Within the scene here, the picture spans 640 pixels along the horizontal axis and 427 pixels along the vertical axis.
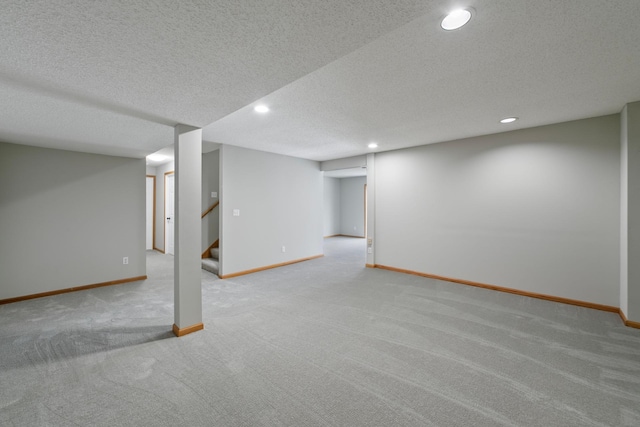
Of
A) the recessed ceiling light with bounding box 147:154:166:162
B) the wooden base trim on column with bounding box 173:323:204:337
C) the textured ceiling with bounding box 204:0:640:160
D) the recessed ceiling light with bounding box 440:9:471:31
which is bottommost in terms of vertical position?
the wooden base trim on column with bounding box 173:323:204:337

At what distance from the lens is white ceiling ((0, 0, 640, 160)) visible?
1170 mm

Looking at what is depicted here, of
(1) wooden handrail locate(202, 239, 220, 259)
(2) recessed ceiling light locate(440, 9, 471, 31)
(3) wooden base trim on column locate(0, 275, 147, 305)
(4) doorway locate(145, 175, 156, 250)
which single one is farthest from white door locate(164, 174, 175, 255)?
(2) recessed ceiling light locate(440, 9, 471, 31)

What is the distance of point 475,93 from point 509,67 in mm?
469

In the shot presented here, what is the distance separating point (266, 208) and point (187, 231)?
2.61 m

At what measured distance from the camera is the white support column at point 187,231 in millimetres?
2561

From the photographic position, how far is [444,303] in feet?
11.0

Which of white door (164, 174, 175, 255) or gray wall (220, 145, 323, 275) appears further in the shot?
white door (164, 174, 175, 255)

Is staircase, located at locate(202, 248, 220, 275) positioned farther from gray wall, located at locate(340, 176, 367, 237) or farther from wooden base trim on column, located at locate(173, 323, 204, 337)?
gray wall, located at locate(340, 176, 367, 237)

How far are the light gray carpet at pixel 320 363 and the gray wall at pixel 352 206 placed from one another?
638 cm

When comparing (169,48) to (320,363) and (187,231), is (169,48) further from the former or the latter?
(320,363)

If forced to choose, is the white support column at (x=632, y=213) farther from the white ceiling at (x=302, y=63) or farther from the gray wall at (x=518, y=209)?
the gray wall at (x=518, y=209)

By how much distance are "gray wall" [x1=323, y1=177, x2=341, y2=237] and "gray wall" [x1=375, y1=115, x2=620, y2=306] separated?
490cm

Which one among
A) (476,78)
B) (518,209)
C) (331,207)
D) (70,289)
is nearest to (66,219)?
(70,289)

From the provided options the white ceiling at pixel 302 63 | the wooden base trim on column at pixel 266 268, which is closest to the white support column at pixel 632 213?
the white ceiling at pixel 302 63
